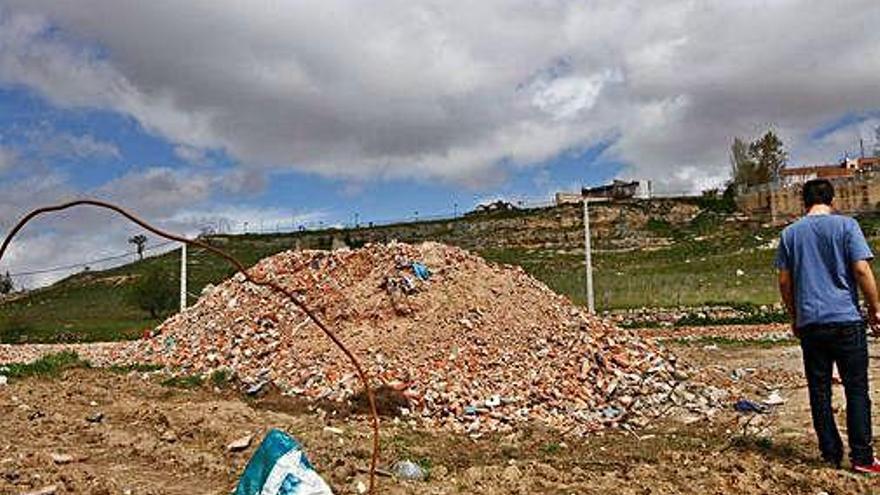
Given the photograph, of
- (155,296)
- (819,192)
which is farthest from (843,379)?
(155,296)

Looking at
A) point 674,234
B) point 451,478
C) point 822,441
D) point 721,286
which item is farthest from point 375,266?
point 674,234

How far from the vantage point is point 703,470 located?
18.3 feet

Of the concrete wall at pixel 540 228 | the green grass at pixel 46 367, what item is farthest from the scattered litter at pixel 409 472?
the concrete wall at pixel 540 228

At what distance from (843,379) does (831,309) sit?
0.50m

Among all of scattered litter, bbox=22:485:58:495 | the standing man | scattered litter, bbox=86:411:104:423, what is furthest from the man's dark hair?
scattered litter, bbox=86:411:104:423

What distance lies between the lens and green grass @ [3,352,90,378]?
1053cm

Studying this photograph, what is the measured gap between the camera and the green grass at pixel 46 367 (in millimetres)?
10530

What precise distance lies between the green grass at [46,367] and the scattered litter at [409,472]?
671 centimetres

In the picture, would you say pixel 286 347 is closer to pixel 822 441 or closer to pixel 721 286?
pixel 822 441

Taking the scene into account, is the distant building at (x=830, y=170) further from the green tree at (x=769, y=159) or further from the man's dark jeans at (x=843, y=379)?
the man's dark jeans at (x=843, y=379)

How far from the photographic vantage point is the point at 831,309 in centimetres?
530

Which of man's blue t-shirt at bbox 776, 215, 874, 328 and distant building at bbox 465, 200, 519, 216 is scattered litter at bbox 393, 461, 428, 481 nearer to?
man's blue t-shirt at bbox 776, 215, 874, 328

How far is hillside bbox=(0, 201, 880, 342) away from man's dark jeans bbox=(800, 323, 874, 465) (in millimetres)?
16030

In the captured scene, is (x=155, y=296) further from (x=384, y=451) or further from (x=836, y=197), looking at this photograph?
(x=836, y=197)
